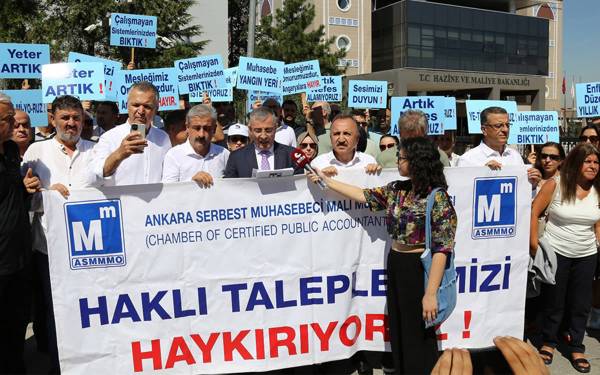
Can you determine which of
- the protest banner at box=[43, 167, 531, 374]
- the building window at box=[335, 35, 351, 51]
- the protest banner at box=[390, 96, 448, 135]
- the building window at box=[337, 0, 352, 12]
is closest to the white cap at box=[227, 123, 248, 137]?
the protest banner at box=[43, 167, 531, 374]

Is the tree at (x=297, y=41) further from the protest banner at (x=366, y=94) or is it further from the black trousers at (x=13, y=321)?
the black trousers at (x=13, y=321)

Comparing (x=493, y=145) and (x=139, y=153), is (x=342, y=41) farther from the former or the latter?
(x=139, y=153)

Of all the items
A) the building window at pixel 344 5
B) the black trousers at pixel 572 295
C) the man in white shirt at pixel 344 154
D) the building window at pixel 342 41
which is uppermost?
the building window at pixel 344 5

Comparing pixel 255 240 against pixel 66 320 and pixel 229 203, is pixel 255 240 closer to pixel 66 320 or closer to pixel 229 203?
pixel 229 203

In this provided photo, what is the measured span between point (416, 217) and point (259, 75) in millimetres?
4928

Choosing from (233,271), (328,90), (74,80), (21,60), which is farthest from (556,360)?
(21,60)

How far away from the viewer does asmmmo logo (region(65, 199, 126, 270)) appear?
3.68m

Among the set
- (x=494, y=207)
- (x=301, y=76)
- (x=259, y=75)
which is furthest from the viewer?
(x=301, y=76)

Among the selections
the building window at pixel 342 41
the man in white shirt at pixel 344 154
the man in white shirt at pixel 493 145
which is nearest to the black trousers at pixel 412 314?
the man in white shirt at pixel 344 154

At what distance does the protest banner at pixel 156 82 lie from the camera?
7426mm

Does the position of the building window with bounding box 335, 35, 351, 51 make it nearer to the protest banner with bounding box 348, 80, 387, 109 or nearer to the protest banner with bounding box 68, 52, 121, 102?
the protest banner with bounding box 348, 80, 387, 109

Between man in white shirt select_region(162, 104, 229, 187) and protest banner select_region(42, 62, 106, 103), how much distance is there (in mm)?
2566

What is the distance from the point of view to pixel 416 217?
345 cm

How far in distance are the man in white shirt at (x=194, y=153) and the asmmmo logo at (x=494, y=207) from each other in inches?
83.1
